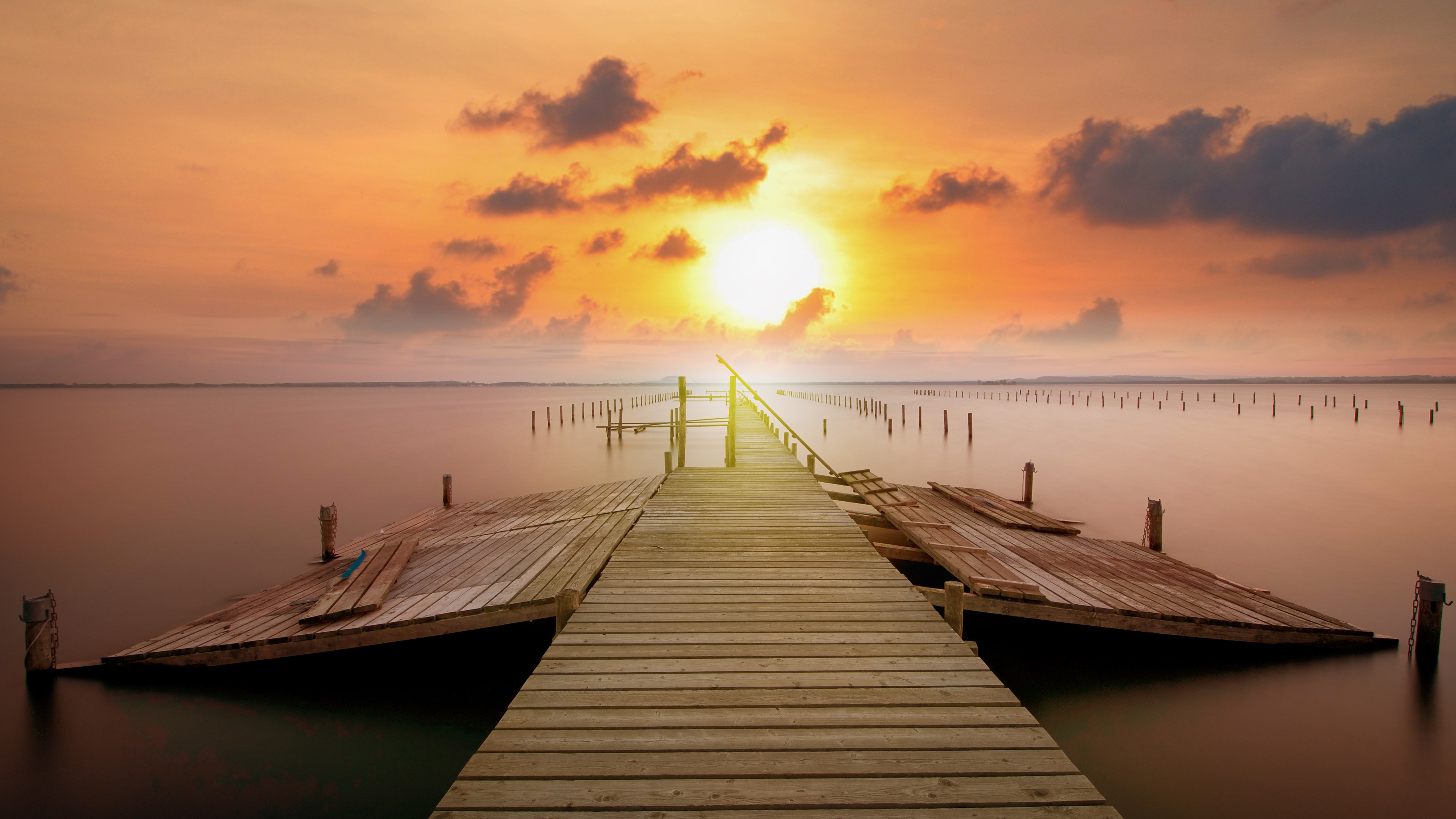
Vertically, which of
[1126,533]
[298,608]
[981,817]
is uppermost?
[981,817]

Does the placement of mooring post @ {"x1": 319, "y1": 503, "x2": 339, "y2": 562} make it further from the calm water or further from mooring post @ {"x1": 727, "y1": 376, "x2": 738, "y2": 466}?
mooring post @ {"x1": 727, "y1": 376, "x2": 738, "y2": 466}

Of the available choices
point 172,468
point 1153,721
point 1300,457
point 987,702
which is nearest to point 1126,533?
point 1153,721

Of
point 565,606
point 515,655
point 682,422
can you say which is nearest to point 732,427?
point 682,422

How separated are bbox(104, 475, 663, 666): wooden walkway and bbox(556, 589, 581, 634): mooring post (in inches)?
46.8

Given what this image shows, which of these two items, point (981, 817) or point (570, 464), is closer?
point (981, 817)

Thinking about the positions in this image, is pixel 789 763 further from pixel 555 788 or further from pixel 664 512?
pixel 664 512

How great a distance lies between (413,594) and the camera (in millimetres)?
8469

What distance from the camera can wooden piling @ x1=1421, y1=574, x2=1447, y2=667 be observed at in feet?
26.7

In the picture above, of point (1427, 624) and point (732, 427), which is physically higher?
point (732, 427)

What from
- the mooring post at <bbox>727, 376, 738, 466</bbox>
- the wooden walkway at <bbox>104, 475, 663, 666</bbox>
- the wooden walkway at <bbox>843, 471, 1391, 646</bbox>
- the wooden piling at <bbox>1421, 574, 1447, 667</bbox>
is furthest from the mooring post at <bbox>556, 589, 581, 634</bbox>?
the mooring post at <bbox>727, 376, 738, 466</bbox>

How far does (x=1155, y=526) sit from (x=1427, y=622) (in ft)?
17.7

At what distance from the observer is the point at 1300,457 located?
31531 mm

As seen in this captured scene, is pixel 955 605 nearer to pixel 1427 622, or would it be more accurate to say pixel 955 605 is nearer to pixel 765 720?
pixel 765 720

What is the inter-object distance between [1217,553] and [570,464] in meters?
25.4
